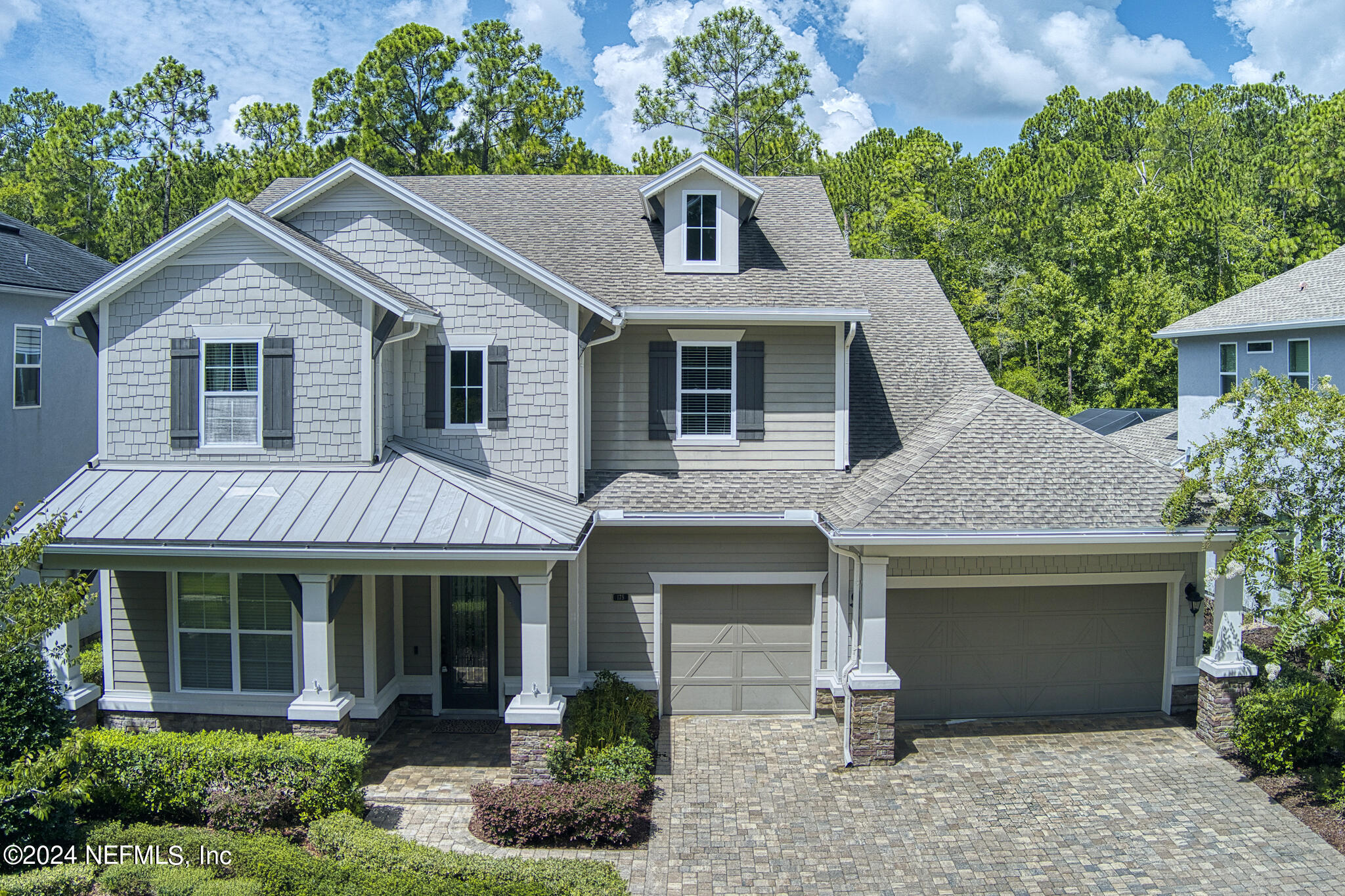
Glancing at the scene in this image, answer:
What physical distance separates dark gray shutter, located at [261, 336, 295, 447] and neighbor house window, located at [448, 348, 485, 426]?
84.8 inches

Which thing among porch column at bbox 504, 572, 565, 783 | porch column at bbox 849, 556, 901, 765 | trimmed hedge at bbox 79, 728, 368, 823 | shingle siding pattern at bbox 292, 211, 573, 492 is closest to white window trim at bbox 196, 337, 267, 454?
shingle siding pattern at bbox 292, 211, 573, 492

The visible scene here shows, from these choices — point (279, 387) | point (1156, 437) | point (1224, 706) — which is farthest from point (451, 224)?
point (1156, 437)

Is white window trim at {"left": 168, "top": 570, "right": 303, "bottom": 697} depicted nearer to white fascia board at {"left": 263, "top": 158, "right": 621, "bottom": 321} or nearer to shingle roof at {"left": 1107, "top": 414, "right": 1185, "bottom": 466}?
white fascia board at {"left": 263, "top": 158, "right": 621, "bottom": 321}

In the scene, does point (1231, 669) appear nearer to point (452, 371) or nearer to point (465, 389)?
point (465, 389)

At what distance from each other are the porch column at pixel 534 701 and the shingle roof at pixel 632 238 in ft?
15.9

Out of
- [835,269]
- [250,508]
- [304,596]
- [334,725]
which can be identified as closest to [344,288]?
[250,508]

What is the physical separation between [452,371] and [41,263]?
12797 millimetres

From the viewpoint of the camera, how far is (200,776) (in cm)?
1055

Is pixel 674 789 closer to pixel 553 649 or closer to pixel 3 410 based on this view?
pixel 553 649

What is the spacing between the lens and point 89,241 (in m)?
38.7

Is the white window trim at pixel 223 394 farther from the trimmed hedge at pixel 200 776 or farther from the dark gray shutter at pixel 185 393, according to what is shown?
the trimmed hedge at pixel 200 776

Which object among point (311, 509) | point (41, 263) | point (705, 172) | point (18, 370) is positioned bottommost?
point (311, 509)

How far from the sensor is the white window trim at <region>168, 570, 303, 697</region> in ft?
42.5

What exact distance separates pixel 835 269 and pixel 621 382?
4.02 m
